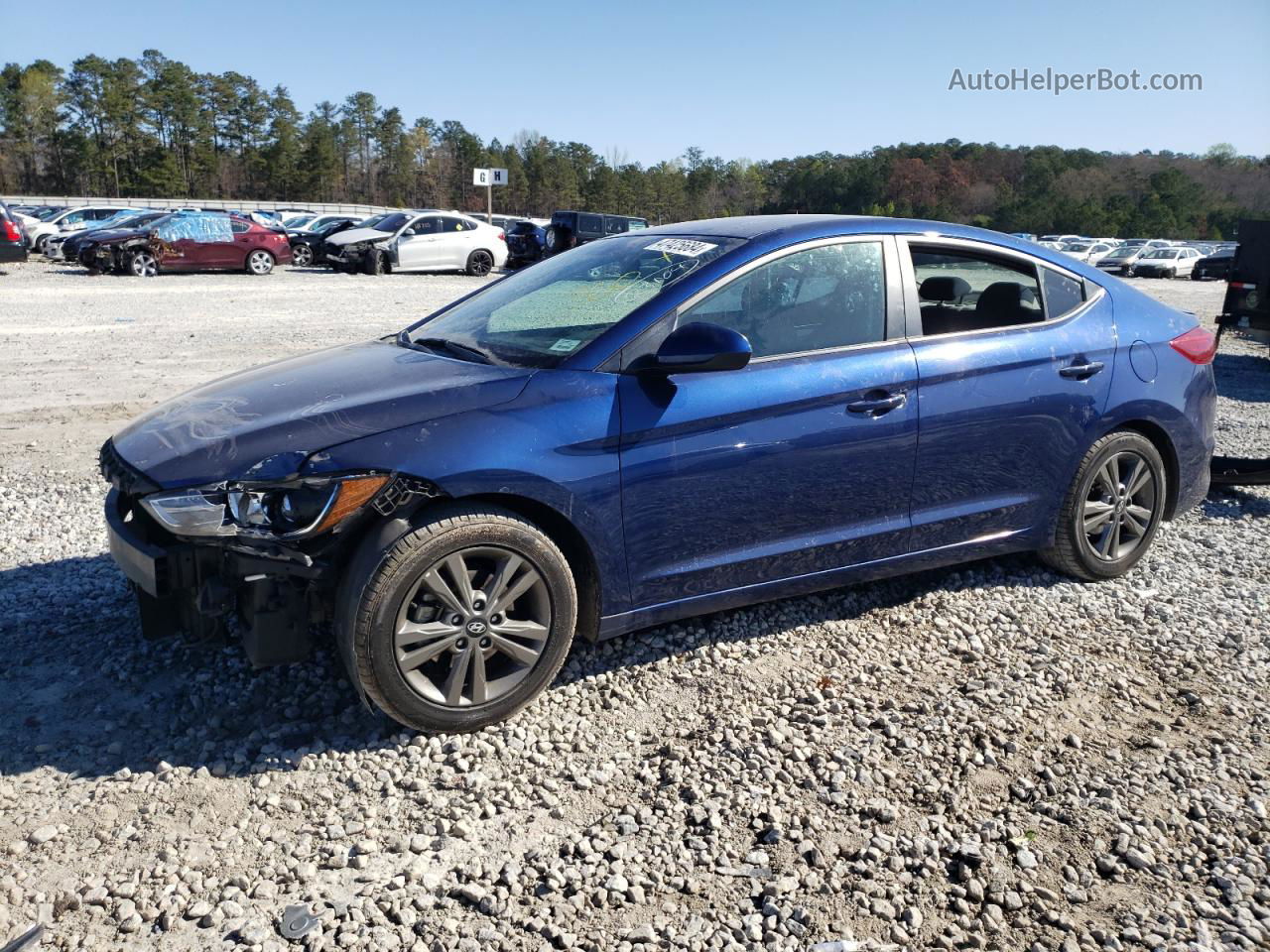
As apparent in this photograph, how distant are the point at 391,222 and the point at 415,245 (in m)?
1.33

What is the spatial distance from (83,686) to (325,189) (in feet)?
336

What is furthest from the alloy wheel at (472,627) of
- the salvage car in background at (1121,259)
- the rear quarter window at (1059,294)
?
the salvage car in background at (1121,259)

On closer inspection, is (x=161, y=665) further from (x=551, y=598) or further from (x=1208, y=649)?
(x=1208, y=649)

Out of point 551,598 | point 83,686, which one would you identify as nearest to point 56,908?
point 83,686

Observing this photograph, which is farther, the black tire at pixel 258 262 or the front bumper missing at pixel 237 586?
the black tire at pixel 258 262

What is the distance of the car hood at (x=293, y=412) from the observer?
3244 mm

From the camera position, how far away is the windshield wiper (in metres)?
3.92

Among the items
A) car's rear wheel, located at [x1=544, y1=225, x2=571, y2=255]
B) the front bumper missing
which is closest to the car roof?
the front bumper missing

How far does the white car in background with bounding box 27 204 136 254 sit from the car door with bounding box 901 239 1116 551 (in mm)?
32432

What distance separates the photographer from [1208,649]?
167 inches

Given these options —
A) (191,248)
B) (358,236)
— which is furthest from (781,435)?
(358,236)

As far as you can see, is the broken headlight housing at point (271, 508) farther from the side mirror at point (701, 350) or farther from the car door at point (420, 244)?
the car door at point (420, 244)

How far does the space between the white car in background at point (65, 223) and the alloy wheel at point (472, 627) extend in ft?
107

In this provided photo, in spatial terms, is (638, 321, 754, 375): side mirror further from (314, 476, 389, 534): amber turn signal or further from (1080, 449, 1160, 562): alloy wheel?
(1080, 449, 1160, 562): alloy wheel
